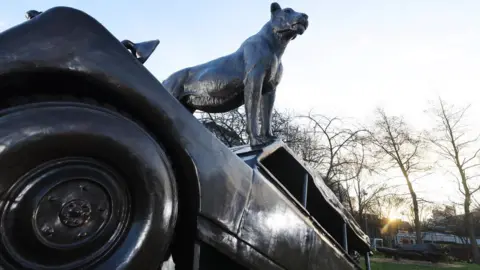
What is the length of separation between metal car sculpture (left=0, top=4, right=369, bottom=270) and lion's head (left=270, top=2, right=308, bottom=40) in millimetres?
2563

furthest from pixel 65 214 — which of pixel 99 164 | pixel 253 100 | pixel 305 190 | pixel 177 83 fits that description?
pixel 177 83

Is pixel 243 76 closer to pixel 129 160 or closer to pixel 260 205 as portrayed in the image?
pixel 260 205

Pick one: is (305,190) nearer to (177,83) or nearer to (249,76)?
(249,76)

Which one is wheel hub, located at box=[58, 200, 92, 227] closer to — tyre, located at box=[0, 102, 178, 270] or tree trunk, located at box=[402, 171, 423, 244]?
tyre, located at box=[0, 102, 178, 270]

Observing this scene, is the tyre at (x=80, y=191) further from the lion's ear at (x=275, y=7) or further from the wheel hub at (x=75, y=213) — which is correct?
the lion's ear at (x=275, y=7)

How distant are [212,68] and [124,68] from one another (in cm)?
271

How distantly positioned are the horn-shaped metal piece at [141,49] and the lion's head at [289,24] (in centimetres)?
261

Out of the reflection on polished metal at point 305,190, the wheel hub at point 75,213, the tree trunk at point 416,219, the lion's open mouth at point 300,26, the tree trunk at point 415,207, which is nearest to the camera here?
the wheel hub at point 75,213

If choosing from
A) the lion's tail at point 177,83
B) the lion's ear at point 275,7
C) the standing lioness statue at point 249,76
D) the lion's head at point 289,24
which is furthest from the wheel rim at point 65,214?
the lion's ear at point 275,7

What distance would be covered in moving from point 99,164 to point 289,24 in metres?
3.39

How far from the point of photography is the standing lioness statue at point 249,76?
428cm

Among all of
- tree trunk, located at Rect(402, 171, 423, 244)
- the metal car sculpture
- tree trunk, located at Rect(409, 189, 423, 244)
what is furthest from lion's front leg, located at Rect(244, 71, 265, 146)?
tree trunk, located at Rect(402, 171, 423, 244)

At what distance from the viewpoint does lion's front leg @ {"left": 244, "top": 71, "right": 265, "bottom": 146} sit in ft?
13.9

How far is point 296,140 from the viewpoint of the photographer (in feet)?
59.8
